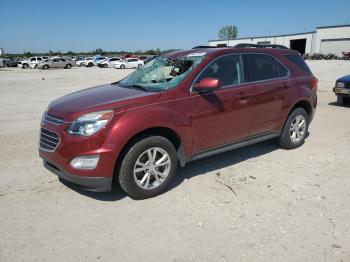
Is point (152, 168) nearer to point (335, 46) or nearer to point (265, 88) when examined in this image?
point (265, 88)

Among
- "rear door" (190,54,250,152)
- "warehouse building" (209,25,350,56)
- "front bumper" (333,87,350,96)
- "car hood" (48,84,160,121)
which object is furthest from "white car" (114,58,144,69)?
"car hood" (48,84,160,121)

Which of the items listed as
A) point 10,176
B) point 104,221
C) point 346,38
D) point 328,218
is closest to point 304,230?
point 328,218

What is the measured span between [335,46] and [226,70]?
62.8 m

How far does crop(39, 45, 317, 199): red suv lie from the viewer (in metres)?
3.73

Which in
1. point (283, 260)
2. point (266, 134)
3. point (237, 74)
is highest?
point (237, 74)

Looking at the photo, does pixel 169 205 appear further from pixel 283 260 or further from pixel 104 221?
pixel 283 260

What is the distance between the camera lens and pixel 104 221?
3.63 m

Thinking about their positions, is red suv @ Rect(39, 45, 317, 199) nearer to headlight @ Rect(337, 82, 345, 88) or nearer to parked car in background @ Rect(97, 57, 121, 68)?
headlight @ Rect(337, 82, 345, 88)

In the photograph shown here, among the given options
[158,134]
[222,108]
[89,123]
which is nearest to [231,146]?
[222,108]

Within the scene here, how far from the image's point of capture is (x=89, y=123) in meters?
3.71

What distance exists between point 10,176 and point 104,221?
2074 mm

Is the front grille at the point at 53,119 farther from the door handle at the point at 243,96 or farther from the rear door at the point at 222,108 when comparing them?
the door handle at the point at 243,96

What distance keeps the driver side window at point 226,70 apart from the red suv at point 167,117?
1 cm

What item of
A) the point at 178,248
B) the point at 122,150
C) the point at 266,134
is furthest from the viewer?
the point at 266,134
